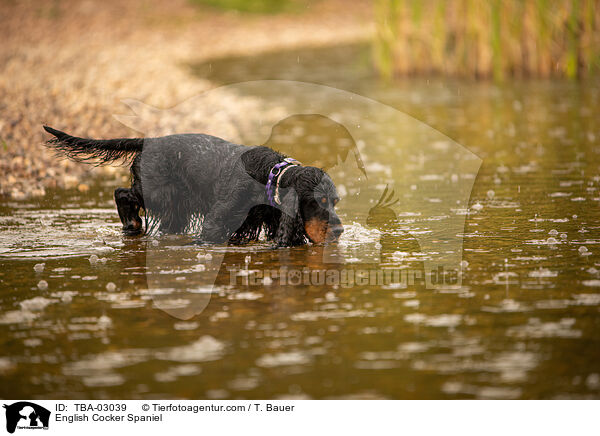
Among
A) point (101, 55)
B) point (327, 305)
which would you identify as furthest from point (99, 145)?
point (101, 55)

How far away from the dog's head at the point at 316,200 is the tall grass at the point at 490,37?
13.2m

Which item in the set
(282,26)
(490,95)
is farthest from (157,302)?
(282,26)

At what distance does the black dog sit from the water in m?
0.22

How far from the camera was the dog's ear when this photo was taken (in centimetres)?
713

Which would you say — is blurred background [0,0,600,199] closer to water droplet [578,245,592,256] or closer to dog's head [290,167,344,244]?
dog's head [290,167,344,244]

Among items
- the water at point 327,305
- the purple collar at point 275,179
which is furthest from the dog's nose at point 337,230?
the purple collar at point 275,179

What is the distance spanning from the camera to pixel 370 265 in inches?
271

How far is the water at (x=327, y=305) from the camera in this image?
178 inches

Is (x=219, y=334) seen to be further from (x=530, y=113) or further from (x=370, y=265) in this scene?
(x=530, y=113)

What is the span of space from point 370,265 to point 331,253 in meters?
0.52
